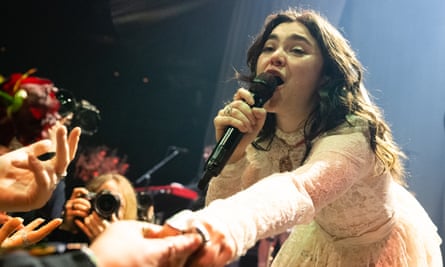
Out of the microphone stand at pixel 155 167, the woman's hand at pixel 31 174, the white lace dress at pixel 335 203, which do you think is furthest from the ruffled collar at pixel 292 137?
the microphone stand at pixel 155 167

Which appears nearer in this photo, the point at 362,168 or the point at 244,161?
the point at 362,168

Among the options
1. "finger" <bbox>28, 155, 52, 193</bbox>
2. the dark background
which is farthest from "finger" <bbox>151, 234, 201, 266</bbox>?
the dark background

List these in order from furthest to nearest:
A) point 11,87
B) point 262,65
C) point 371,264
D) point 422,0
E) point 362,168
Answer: point 422,0 → point 262,65 → point 371,264 → point 362,168 → point 11,87

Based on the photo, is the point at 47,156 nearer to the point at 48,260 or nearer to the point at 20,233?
the point at 20,233

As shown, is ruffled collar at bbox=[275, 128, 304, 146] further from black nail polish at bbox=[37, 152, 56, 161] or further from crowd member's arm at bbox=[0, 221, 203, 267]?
crowd member's arm at bbox=[0, 221, 203, 267]

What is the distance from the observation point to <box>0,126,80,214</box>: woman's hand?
948mm

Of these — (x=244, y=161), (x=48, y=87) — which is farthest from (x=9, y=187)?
(x=244, y=161)

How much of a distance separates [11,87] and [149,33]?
85.5 inches

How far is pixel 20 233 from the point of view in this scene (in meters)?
1.14

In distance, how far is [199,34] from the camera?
3033 mm

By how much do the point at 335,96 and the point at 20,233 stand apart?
0.83 meters

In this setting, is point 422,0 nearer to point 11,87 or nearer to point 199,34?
point 199,34

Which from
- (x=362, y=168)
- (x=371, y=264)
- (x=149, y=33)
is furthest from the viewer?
(x=149, y=33)

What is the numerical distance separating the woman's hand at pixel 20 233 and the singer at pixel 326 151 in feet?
1.35
